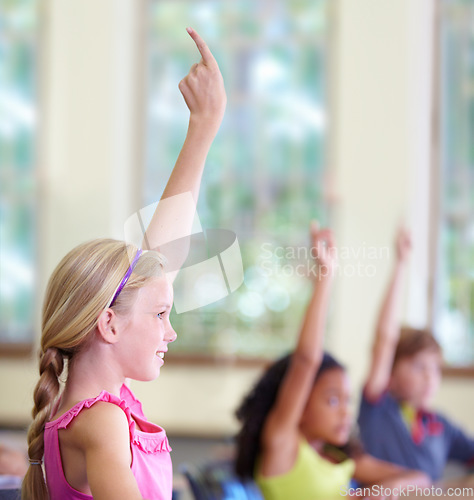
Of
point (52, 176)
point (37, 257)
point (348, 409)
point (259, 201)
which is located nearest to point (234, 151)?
point (259, 201)

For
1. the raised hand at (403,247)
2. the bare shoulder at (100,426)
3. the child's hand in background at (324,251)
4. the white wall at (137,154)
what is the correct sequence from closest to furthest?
1. the bare shoulder at (100,426)
2. the child's hand in background at (324,251)
3. the raised hand at (403,247)
4. the white wall at (137,154)

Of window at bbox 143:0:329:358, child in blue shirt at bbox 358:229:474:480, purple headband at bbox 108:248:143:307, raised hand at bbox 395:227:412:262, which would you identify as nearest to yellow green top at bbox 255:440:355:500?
child in blue shirt at bbox 358:229:474:480

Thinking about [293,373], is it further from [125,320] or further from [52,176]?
[52,176]

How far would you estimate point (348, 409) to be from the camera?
1535mm

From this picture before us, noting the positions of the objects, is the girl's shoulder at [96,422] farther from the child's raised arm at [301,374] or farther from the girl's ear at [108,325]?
the child's raised arm at [301,374]

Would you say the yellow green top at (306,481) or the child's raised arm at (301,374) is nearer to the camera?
the child's raised arm at (301,374)

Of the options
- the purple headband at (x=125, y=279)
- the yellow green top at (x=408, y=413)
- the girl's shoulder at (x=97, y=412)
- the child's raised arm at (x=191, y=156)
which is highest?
the child's raised arm at (x=191, y=156)

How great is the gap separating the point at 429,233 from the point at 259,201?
1.06 m

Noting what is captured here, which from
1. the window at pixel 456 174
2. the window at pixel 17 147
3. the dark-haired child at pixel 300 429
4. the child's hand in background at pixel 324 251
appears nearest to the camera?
the child's hand in background at pixel 324 251

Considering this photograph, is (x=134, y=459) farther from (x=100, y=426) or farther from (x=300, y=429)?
(x=300, y=429)

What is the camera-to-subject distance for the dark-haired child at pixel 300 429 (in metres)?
1.39

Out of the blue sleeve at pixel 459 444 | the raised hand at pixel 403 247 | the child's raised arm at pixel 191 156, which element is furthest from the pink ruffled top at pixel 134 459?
the blue sleeve at pixel 459 444

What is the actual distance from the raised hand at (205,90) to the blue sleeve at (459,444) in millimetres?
1493

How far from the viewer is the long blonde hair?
28.0 inches
